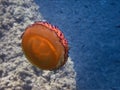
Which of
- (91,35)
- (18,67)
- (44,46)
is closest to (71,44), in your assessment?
(91,35)

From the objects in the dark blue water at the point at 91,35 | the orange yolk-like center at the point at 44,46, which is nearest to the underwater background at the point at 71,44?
the dark blue water at the point at 91,35

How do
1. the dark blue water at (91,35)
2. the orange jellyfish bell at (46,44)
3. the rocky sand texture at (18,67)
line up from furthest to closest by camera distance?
1. the dark blue water at (91,35)
2. the rocky sand texture at (18,67)
3. the orange jellyfish bell at (46,44)

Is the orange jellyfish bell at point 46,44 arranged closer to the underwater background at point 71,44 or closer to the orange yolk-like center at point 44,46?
the orange yolk-like center at point 44,46

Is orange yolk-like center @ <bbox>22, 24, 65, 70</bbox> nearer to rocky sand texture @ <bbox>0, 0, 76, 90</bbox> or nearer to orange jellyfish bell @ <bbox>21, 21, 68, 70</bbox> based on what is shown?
orange jellyfish bell @ <bbox>21, 21, 68, 70</bbox>

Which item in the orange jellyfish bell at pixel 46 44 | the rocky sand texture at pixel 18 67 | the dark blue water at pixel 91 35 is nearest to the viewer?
the orange jellyfish bell at pixel 46 44

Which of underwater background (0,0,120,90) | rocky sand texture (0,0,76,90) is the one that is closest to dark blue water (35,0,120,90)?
underwater background (0,0,120,90)

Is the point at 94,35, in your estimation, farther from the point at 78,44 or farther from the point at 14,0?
the point at 14,0

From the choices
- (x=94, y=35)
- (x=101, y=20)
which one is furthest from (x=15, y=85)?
(x=101, y=20)
